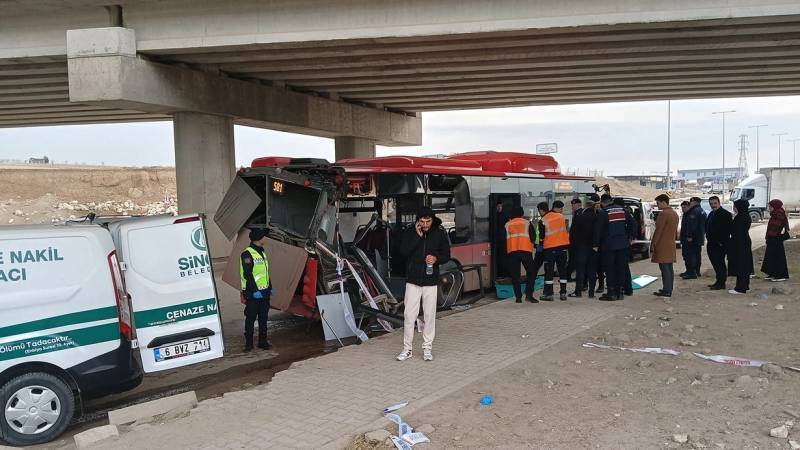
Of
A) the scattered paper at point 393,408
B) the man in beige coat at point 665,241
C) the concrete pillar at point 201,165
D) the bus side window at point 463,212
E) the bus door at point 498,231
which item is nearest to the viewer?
the scattered paper at point 393,408

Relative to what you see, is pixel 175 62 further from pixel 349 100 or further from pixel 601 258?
pixel 601 258

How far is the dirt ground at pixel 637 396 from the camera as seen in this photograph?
427 centimetres

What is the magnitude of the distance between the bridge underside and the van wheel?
1086 centimetres

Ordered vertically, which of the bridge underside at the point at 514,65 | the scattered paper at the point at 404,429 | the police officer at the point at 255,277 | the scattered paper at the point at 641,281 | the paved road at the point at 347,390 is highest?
the bridge underside at the point at 514,65

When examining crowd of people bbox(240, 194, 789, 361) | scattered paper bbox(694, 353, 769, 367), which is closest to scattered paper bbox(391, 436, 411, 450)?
scattered paper bbox(694, 353, 769, 367)

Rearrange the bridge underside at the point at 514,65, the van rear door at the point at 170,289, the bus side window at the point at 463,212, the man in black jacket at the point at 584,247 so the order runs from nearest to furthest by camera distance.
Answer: the van rear door at the point at 170,289
the man in black jacket at the point at 584,247
the bus side window at the point at 463,212
the bridge underside at the point at 514,65

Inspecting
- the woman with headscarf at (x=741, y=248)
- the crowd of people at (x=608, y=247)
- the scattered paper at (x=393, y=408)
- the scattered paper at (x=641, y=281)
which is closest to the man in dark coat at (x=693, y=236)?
the scattered paper at (x=641, y=281)

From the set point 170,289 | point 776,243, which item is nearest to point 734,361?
point 170,289

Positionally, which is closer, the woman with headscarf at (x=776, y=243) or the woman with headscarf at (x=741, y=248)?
the woman with headscarf at (x=741, y=248)

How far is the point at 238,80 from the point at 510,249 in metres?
12.0

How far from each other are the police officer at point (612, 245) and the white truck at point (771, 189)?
32259mm

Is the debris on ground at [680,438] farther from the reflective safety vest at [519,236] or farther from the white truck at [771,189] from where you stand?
the white truck at [771,189]

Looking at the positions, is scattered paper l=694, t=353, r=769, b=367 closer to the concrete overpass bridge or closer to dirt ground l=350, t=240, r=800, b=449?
dirt ground l=350, t=240, r=800, b=449

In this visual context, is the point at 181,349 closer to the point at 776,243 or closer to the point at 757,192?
the point at 776,243
